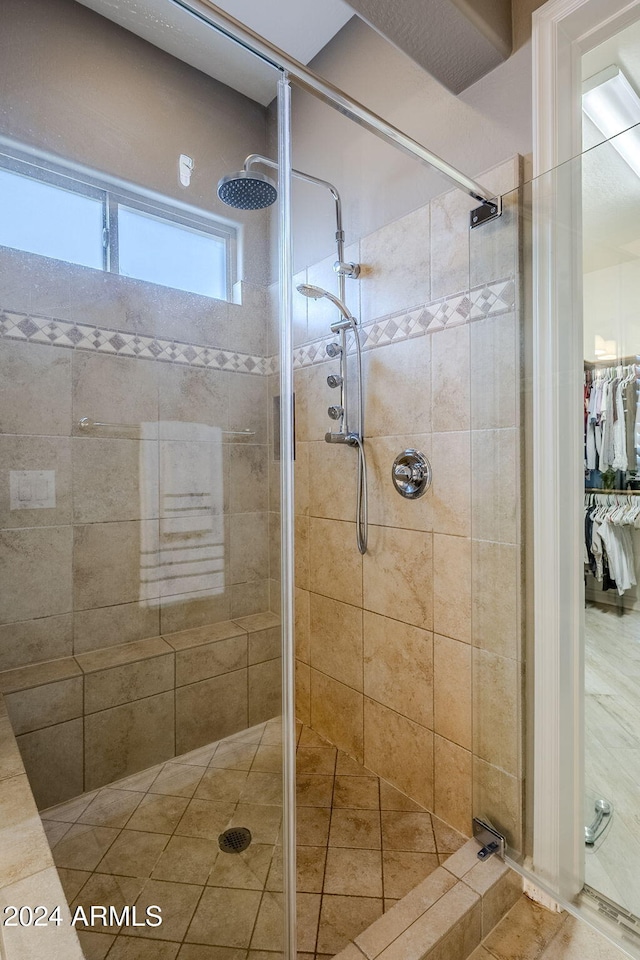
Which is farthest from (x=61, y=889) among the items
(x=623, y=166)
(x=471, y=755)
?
(x=623, y=166)

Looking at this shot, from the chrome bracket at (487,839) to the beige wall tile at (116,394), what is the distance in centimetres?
144

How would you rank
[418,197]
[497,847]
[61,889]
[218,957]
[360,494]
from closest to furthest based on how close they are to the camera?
[61,889], [218,957], [497,847], [418,197], [360,494]

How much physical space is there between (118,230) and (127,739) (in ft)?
3.67

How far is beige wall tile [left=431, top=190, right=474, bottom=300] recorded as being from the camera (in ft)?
4.85

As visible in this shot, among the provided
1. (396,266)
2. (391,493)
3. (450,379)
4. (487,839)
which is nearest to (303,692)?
(487,839)

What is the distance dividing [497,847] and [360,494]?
113 cm

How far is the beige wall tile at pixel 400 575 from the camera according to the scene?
1618 millimetres

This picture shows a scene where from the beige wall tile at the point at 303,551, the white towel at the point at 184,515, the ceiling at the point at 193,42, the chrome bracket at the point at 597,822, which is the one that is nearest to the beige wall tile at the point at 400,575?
the beige wall tile at the point at 303,551

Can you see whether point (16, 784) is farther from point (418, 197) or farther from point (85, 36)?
point (418, 197)

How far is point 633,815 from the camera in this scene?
3.97 ft

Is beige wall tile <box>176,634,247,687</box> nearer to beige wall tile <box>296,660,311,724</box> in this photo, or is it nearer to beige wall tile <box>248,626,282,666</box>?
beige wall tile <box>248,626,282,666</box>

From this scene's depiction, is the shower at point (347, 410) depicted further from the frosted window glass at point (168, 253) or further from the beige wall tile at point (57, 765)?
the beige wall tile at point (57, 765)

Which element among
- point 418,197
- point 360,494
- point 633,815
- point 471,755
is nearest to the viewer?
point 633,815

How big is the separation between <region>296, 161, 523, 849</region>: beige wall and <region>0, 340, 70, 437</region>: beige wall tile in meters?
1.03
